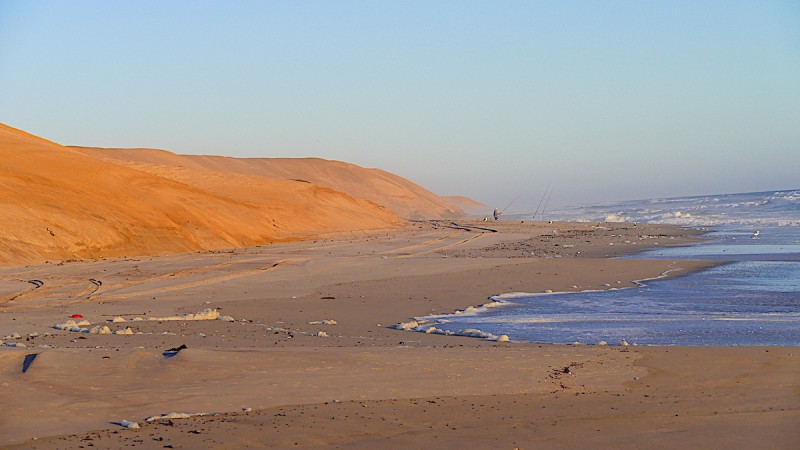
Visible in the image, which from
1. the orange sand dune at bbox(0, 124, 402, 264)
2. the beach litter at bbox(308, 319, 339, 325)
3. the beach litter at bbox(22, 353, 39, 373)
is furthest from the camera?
the orange sand dune at bbox(0, 124, 402, 264)

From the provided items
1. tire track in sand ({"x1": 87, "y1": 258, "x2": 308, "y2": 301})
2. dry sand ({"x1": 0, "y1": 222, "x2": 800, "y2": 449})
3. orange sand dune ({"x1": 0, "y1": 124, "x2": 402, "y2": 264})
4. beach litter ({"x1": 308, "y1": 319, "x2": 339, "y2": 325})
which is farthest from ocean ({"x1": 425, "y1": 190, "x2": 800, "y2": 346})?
orange sand dune ({"x1": 0, "y1": 124, "x2": 402, "y2": 264})

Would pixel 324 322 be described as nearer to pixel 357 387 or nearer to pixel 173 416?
pixel 357 387

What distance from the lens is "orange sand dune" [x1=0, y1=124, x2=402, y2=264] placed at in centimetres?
2439

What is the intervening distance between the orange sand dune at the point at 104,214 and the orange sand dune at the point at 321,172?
37498 millimetres

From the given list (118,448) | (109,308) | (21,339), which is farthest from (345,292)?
(118,448)

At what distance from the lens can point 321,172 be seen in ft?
321

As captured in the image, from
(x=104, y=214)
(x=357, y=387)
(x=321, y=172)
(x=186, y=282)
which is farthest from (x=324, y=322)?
(x=321, y=172)

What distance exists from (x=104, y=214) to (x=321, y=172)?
70601mm

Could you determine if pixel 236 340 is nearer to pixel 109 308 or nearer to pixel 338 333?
Result: pixel 338 333

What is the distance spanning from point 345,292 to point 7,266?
9.79m

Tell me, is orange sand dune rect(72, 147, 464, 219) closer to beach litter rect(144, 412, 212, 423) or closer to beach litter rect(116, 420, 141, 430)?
beach litter rect(144, 412, 212, 423)

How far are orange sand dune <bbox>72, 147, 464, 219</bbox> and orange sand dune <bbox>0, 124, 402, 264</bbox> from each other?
37.5 metres

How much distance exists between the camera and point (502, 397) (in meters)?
7.42

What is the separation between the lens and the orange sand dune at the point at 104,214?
24.4m
